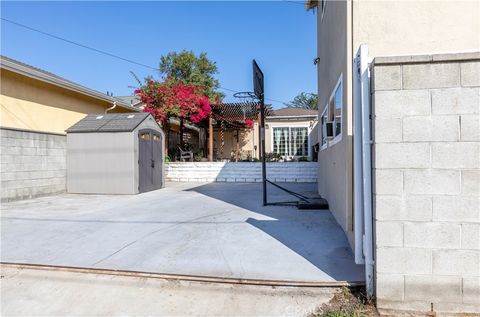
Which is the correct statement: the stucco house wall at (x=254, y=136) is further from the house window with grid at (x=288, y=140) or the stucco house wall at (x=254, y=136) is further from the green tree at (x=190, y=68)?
the green tree at (x=190, y=68)

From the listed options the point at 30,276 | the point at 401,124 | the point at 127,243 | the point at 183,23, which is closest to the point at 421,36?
the point at 401,124

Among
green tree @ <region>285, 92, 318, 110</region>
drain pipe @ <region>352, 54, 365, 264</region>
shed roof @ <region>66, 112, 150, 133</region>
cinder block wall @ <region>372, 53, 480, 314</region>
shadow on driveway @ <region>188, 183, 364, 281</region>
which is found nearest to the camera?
cinder block wall @ <region>372, 53, 480, 314</region>

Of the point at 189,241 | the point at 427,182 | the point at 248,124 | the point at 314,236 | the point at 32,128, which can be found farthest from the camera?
the point at 248,124

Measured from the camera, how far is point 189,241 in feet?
14.7

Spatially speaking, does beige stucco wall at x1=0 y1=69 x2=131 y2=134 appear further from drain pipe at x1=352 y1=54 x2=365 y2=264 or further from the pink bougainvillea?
drain pipe at x1=352 y1=54 x2=365 y2=264

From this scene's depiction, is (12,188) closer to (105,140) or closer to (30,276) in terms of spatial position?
(105,140)

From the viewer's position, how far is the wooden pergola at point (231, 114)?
1609 centimetres

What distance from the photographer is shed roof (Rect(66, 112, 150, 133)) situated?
34.0 ft

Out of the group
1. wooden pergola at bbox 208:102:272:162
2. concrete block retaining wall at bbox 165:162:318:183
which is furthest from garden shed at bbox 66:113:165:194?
wooden pergola at bbox 208:102:272:162

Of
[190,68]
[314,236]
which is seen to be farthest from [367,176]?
[190,68]

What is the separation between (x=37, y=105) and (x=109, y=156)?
8.75ft

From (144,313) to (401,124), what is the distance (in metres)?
2.53

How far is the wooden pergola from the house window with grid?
1.73 m

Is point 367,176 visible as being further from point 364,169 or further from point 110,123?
point 110,123
